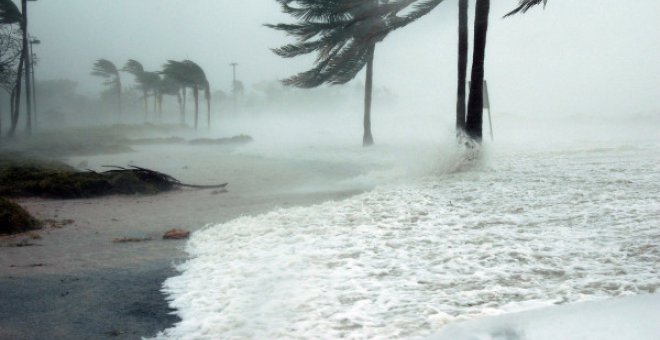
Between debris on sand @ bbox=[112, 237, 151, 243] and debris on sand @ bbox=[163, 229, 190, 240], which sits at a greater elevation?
debris on sand @ bbox=[163, 229, 190, 240]

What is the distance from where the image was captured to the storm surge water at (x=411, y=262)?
2770 mm

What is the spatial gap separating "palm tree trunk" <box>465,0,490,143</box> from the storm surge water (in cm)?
455

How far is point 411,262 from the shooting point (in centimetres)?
371

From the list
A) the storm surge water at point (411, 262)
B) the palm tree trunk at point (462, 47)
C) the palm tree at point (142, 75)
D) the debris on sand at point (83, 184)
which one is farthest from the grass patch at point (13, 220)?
the palm tree at point (142, 75)

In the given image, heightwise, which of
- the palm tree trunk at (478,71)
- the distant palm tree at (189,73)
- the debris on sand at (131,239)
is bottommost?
the debris on sand at (131,239)

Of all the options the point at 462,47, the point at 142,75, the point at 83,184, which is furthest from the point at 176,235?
the point at 142,75

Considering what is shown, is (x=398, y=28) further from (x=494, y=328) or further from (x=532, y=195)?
(x=494, y=328)

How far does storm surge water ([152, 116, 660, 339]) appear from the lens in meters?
2.77

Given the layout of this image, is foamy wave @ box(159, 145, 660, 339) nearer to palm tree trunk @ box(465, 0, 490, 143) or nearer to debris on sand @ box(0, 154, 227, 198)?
debris on sand @ box(0, 154, 227, 198)

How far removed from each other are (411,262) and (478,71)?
8278 millimetres

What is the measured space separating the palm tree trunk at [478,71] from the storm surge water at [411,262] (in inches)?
179

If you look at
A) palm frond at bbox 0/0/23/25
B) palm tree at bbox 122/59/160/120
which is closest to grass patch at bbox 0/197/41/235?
palm frond at bbox 0/0/23/25

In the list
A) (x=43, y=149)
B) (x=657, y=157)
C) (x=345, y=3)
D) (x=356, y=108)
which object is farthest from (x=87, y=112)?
(x=657, y=157)

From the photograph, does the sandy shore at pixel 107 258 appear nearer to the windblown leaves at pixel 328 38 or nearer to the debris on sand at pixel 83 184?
the debris on sand at pixel 83 184
